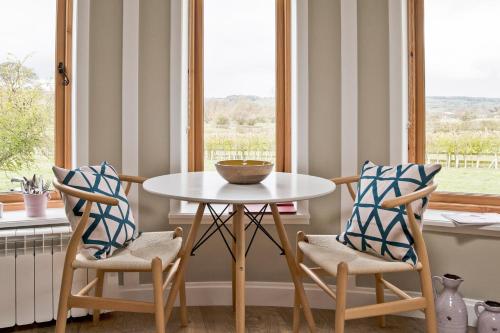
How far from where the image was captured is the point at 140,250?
199 cm

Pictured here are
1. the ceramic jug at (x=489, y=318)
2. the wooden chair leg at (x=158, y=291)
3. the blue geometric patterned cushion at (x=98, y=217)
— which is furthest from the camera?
the ceramic jug at (x=489, y=318)

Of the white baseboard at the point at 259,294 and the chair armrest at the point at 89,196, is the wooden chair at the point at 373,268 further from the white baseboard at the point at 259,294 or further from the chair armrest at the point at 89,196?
the chair armrest at the point at 89,196

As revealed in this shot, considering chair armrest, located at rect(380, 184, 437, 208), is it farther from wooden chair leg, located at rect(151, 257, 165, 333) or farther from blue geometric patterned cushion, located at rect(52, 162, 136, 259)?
blue geometric patterned cushion, located at rect(52, 162, 136, 259)

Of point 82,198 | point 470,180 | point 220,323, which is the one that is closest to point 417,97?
point 470,180

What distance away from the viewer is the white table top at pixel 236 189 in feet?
5.43

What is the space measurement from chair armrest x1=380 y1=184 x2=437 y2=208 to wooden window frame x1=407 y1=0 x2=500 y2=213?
0.87m

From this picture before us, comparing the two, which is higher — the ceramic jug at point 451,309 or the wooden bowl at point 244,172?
the wooden bowl at point 244,172

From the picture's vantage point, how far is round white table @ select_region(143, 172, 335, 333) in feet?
5.50

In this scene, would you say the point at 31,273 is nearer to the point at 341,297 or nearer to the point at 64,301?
the point at 64,301

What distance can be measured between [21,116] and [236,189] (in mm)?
1594

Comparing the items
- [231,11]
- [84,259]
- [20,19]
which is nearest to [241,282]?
[84,259]

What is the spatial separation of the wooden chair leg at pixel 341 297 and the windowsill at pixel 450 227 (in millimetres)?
978

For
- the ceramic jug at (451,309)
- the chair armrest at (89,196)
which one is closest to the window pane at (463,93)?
the ceramic jug at (451,309)

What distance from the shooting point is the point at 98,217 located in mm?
1907
